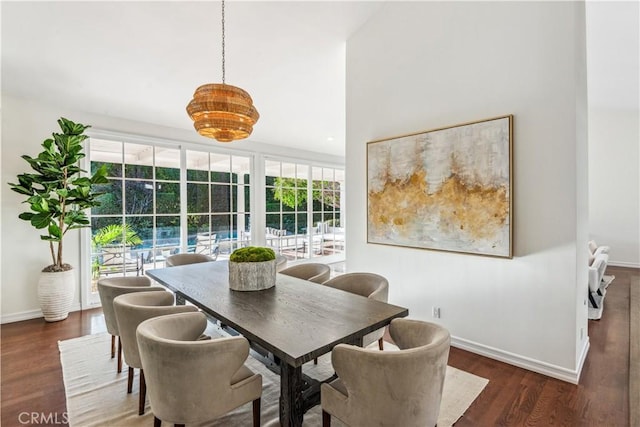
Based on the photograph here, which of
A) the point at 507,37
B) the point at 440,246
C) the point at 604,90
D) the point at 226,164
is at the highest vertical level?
the point at 604,90

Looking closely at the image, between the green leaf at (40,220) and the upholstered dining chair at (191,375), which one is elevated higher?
the green leaf at (40,220)

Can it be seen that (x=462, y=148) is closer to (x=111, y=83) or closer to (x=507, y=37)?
(x=507, y=37)

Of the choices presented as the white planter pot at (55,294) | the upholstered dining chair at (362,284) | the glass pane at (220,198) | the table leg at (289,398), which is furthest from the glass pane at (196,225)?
the table leg at (289,398)

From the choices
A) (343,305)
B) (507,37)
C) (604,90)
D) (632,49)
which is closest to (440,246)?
(343,305)

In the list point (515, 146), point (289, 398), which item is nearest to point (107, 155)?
point (289, 398)

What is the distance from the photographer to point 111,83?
11.7 ft

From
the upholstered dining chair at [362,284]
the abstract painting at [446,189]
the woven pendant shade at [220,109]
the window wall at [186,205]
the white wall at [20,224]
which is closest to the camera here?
the woven pendant shade at [220,109]

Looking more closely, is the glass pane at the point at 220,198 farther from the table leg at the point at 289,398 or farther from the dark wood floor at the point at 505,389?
the table leg at the point at 289,398

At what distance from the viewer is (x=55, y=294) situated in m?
3.57

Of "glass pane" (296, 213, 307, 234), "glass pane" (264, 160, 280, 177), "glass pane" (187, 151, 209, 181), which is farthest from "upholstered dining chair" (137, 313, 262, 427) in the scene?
"glass pane" (296, 213, 307, 234)

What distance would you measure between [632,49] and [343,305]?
19.0 ft

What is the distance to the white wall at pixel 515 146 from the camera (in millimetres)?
2305

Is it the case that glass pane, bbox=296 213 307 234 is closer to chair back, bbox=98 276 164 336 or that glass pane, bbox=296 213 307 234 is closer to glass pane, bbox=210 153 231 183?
glass pane, bbox=210 153 231 183

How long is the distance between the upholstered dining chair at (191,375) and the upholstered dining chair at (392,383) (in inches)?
20.0
